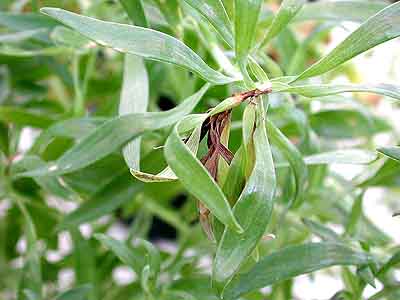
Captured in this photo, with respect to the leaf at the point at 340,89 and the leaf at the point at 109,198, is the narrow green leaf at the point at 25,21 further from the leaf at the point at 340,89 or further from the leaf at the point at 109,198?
the leaf at the point at 340,89

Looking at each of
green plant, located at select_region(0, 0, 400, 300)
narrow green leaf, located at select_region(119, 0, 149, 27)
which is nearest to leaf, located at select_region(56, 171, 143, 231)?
green plant, located at select_region(0, 0, 400, 300)

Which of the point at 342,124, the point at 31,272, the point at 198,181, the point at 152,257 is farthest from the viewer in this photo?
the point at 342,124

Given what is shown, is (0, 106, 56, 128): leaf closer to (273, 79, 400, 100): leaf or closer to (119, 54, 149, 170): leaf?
(119, 54, 149, 170): leaf

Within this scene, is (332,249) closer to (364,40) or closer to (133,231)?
(364,40)

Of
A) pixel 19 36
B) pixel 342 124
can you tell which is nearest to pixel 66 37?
pixel 19 36

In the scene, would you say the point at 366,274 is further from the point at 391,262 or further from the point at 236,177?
the point at 236,177

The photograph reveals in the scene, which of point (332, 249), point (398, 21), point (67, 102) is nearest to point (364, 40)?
point (398, 21)
